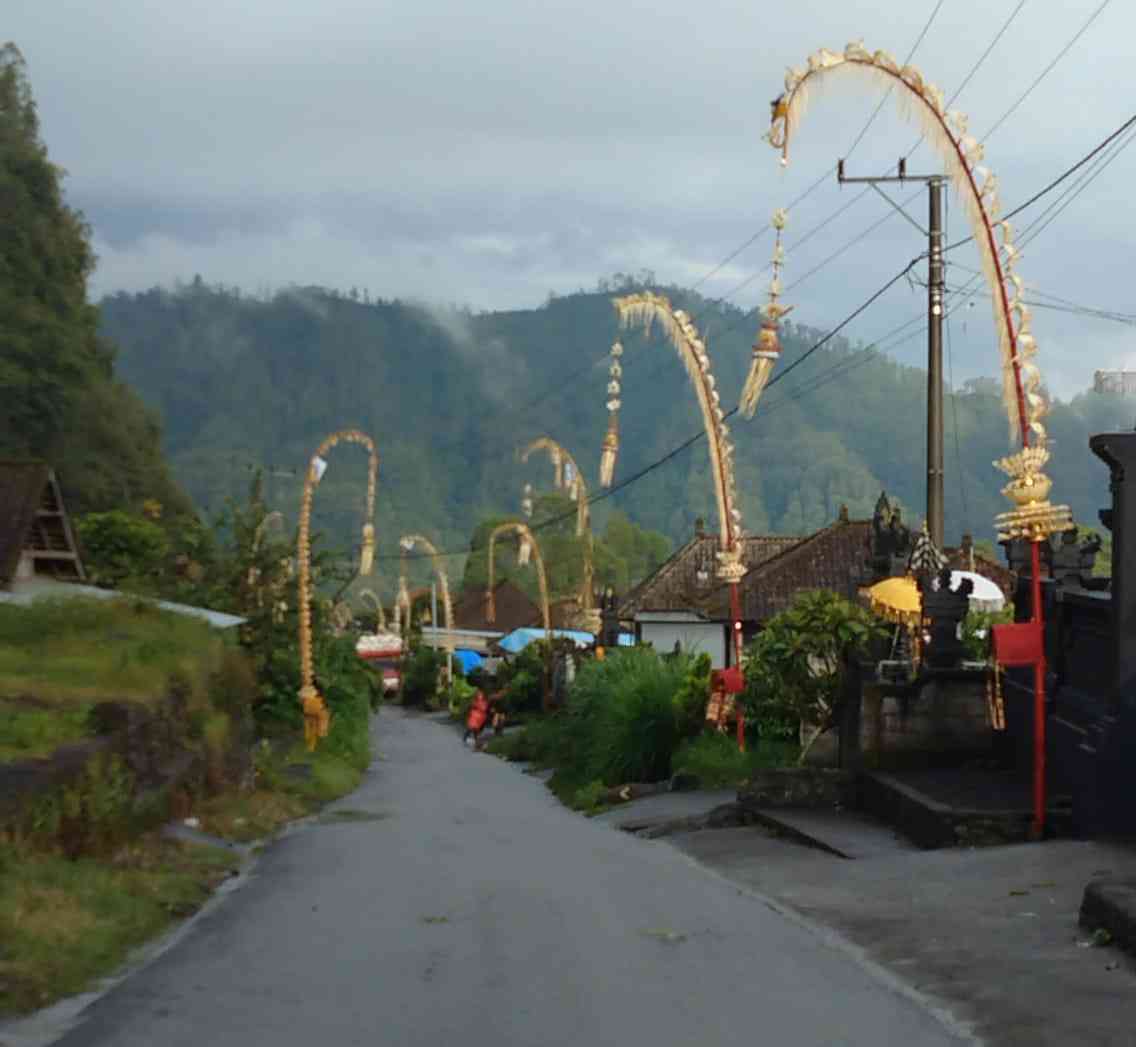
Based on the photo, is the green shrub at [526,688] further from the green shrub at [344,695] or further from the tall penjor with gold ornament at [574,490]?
the green shrub at [344,695]

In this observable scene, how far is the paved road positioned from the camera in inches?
354

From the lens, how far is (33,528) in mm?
33812

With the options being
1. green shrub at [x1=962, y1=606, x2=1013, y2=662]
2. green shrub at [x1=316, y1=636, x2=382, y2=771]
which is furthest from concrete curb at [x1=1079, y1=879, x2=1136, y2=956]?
green shrub at [x1=316, y1=636, x2=382, y2=771]

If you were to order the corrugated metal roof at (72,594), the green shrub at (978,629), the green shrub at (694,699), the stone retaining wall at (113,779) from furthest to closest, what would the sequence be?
the green shrub at (694,699)
the corrugated metal roof at (72,594)
the green shrub at (978,629)
the stone retaining wall at (113,779)

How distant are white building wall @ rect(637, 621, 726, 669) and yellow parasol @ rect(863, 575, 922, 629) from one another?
107 feet

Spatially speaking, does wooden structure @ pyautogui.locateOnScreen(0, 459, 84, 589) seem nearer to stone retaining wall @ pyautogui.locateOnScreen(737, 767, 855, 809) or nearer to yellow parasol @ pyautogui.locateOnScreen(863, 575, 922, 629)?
stone retaining wall @ pyautogui.locateOnScreen(737, 767, 855, 809)

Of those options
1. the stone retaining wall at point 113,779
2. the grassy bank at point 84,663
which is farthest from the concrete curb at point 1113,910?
the grassy bank at point 84,663

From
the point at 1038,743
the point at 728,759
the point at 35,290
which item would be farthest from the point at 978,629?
the point at 35,290

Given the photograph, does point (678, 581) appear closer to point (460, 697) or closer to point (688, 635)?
point (688, 635)

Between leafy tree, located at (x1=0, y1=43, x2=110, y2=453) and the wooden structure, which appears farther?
leafy tree, located at (x1=0, y1=43, x2=110, y2=453)

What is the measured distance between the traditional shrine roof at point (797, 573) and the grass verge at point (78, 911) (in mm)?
40829

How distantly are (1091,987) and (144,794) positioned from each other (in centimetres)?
1071

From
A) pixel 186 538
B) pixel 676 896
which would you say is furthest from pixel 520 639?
pixel 676 896

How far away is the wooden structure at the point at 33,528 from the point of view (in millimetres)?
31047
